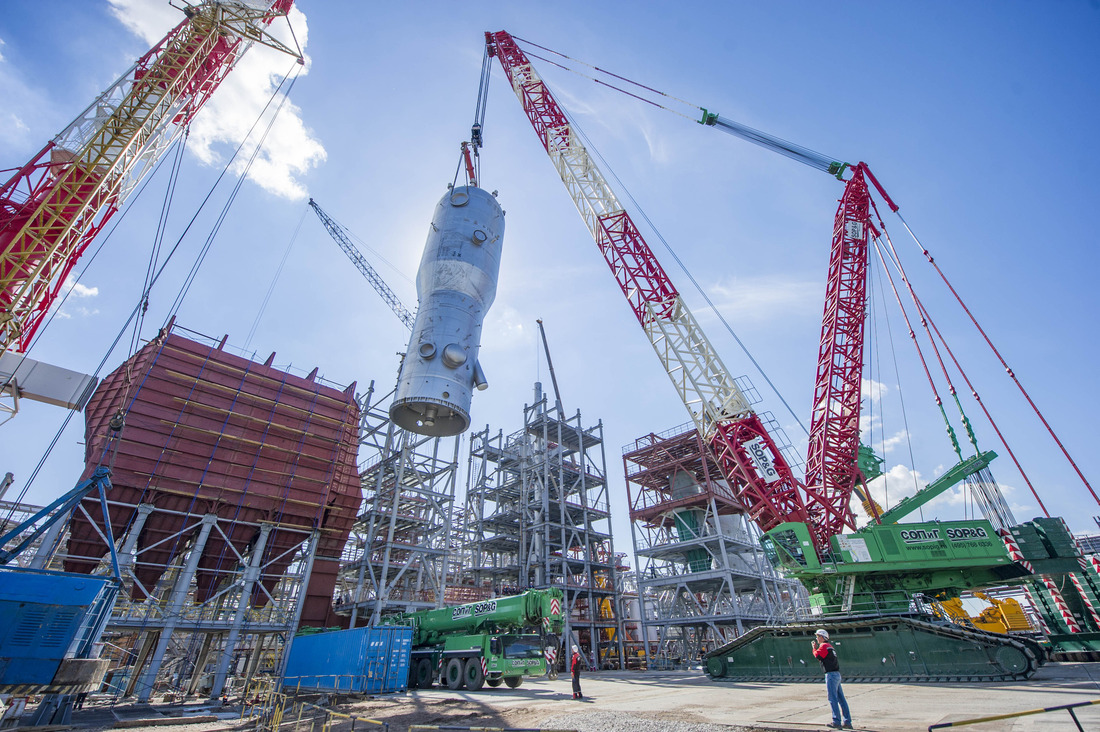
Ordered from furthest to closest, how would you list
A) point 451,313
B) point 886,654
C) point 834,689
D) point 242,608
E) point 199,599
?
point 199,599 < point 242,608 < point 451,313 < point 886,654 < point 834,689

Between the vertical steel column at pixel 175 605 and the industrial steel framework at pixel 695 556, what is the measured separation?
2571cm

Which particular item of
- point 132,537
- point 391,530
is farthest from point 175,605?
point 391,530

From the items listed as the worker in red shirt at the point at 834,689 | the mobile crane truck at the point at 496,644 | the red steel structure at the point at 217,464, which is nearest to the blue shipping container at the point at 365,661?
the mobile crane truck at the point at 496,644

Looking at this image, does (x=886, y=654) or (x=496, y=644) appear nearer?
(x=886, y=654)

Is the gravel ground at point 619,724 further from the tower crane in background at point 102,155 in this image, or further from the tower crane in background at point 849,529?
the tower crane in background at point 102,155

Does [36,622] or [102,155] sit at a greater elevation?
[102,155]

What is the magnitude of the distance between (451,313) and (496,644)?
1277 centimetres

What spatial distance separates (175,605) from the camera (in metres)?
24.0

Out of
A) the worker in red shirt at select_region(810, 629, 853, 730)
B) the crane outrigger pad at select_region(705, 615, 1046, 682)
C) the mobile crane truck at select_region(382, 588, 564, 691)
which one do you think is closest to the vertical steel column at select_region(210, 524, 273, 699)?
the mobile crane truck at select_region(382, 588, 564, 691)

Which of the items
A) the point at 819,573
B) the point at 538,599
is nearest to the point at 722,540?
the point at 819,573

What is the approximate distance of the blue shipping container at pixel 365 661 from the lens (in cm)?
1894

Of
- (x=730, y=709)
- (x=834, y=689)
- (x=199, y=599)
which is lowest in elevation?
(x=730, y=709)

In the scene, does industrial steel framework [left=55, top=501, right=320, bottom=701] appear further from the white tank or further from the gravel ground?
the gravel ground

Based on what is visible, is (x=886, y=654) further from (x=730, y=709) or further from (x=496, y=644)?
(x=496, y=644)
